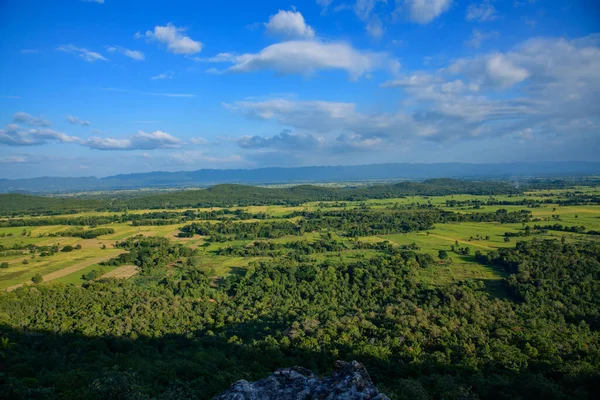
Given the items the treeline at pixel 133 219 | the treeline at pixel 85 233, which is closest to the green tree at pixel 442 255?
the treeline at pixel 133 219

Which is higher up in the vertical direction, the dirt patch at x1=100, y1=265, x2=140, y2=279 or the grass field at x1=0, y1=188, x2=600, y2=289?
the grass field at x1=0, y1=188, x2=600, y2=289

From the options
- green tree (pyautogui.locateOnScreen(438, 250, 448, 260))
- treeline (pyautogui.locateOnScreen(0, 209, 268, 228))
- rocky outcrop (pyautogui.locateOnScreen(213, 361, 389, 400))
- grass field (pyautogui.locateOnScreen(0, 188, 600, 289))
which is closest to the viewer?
rocky outcrop (pyautogui.locateOnScreen(213, 361, 389, 400))

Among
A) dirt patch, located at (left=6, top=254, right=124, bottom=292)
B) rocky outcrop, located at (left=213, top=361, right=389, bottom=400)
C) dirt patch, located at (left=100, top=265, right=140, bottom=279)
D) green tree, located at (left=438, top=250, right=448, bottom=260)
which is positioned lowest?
dirt patch, located at (left=100, top=265, right=140, bottom=279)

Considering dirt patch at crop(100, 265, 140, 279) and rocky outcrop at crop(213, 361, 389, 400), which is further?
dirt patch at crop(100, 265, 140, 279)

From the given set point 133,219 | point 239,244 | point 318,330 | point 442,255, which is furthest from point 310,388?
point 133,219

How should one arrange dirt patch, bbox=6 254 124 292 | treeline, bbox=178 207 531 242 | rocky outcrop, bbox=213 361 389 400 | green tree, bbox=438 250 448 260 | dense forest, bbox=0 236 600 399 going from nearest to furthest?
rocky outcrop, bbox=213 361 389 400 < dense forest, bbox=0 236 600 399 < dirt patch, bbox=6 254 124 292 < green tree, bbox=438 250 448 260 < treeline, bbox=178 207 531 242

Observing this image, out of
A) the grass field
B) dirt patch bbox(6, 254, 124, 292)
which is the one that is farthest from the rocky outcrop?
dirt patch bbox(6, 254, 124, 292)

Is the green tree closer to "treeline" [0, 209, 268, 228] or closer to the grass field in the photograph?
the grass field
